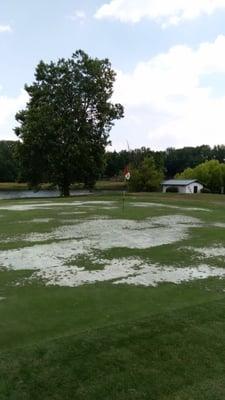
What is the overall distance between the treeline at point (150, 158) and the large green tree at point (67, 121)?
20655 mm

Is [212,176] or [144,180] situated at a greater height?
[212,176]

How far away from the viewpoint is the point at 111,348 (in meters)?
5.99

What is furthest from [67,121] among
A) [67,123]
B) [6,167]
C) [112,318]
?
[6,167]

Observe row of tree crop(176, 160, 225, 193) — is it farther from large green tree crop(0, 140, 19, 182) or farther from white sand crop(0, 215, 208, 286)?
white sand crop(0, 215, 208, 286)

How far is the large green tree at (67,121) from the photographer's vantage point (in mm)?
43250

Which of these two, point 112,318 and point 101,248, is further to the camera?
point 101,248

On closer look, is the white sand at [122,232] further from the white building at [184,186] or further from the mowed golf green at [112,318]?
the white building at [184,186]

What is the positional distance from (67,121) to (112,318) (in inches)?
1516

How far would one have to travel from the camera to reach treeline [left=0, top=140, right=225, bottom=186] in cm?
9081

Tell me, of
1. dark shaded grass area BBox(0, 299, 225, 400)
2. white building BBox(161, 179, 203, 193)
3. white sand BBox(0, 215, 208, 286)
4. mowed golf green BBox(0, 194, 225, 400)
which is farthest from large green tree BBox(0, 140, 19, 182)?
dark shaded grass area BBox(0, 299, 225, 400)

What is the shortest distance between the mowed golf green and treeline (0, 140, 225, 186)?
5405 centimetres

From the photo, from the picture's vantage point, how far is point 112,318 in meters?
7.34

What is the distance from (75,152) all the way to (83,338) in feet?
121

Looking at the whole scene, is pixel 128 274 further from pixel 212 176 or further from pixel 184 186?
pixel 212 176
